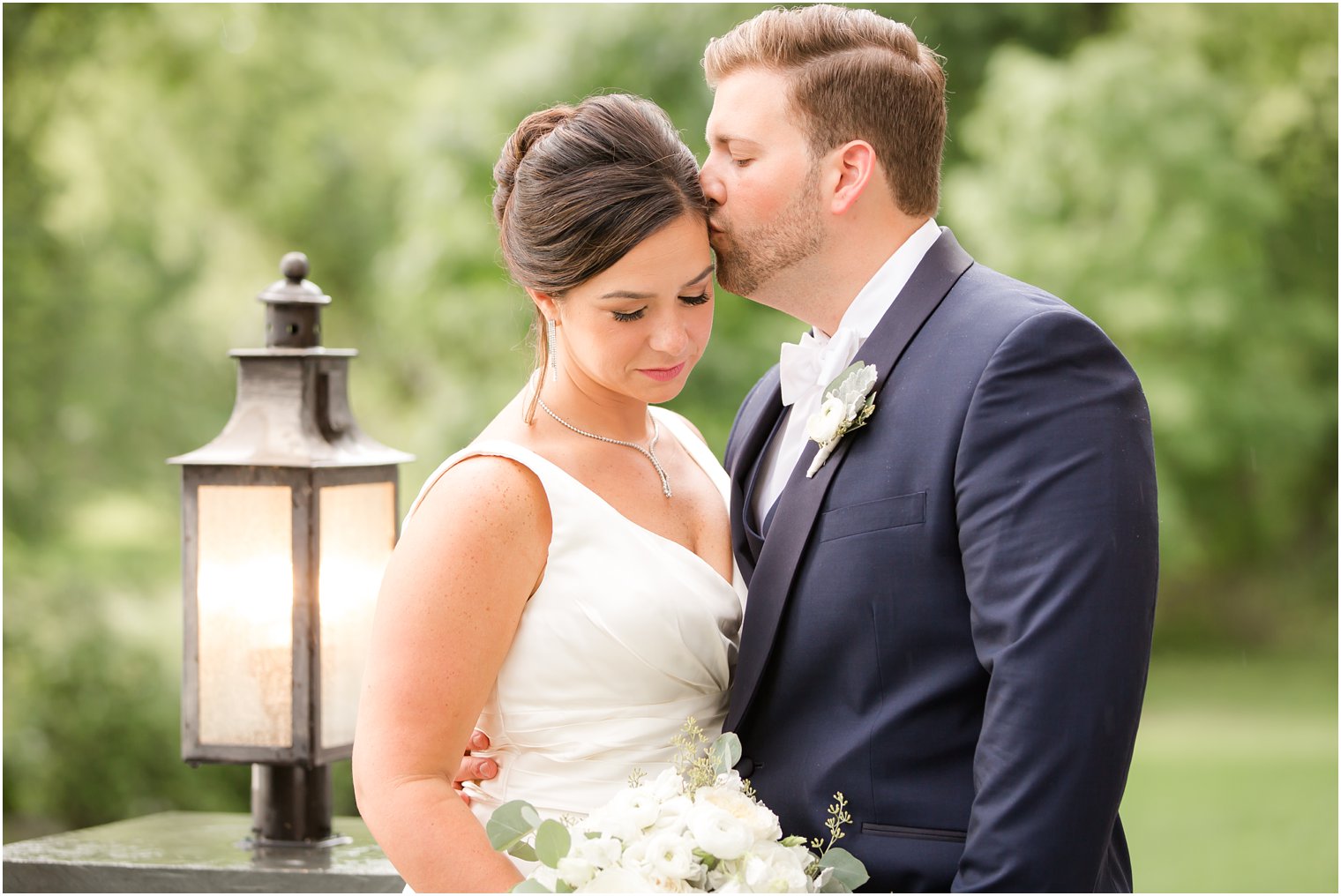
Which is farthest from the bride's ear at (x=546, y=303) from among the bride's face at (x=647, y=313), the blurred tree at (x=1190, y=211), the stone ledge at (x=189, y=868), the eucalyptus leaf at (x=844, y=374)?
the blurred tree at (x=1190, y=211)

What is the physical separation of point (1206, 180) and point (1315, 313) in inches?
91.4

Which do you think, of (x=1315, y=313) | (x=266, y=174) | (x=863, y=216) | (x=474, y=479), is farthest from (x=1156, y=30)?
(x=474, y=479)

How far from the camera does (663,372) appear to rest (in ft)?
8.95

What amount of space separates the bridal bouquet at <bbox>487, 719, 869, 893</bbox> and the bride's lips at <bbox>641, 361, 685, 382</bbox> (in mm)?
816

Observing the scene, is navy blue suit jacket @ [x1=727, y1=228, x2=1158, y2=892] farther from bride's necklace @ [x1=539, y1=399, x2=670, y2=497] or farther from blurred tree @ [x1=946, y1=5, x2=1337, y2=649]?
blurred tree @ [x1=946, y1=5, x2=1337, y2=649]

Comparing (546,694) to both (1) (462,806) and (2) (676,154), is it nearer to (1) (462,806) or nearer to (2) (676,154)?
(1) (462,806)

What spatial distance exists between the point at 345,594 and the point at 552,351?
3.12 feet

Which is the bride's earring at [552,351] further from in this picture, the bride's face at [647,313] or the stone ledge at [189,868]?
the stone ledge at [189,868]

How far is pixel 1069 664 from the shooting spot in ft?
6.96

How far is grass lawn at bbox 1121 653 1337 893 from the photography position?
9538 mm

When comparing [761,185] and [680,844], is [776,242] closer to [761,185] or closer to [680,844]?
[761,185]

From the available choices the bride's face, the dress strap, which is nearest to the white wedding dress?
the dress strap

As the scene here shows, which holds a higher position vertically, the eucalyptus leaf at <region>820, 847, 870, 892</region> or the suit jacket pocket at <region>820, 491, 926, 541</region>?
the suit jacket pocket at <region>820, 491, 926, 541</region>

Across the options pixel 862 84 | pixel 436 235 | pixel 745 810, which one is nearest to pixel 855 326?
pixel 862 84
